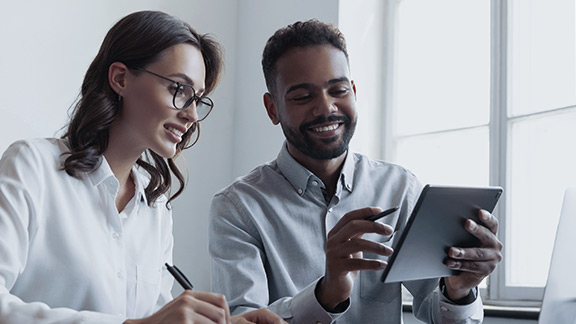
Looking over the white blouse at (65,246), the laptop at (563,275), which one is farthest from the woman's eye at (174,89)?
the laptop at (563,275)

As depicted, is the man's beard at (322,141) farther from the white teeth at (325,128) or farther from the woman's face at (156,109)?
the woman's face at (156,109)

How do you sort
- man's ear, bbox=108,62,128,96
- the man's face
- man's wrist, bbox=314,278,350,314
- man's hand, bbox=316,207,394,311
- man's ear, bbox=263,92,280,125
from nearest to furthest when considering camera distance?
man's hand, bbox=316,207,394,311
man's wrist, bbox=314,278,350,314
man's ear, bbox=108,62,128,96
the man's face
man's ear, bbox=263,92,280,125

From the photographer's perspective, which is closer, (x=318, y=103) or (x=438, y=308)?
(x=438, y=308)

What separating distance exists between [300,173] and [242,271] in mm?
306

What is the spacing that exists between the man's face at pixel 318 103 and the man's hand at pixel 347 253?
40 cm

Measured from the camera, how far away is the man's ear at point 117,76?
1.55 m

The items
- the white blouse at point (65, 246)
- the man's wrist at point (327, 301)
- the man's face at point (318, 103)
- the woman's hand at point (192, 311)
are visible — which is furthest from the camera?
the man's face at point (318, 103)

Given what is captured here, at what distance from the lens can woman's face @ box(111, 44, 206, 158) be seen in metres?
1.53

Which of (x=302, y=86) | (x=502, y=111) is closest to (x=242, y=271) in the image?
(x=302, y=86)

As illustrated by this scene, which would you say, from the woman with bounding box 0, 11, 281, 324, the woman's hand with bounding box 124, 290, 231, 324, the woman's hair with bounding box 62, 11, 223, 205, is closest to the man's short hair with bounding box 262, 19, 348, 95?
the woman with bounding box 0, 11, 281, 324

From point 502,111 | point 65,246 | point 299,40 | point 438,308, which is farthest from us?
point 502,111

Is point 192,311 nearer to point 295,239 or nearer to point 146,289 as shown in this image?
point 146,289

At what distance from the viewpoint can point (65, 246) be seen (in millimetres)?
1359

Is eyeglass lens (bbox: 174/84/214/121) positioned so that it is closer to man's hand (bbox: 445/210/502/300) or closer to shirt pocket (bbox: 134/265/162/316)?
shirt pocket (bbox: 134/265/162/316)
